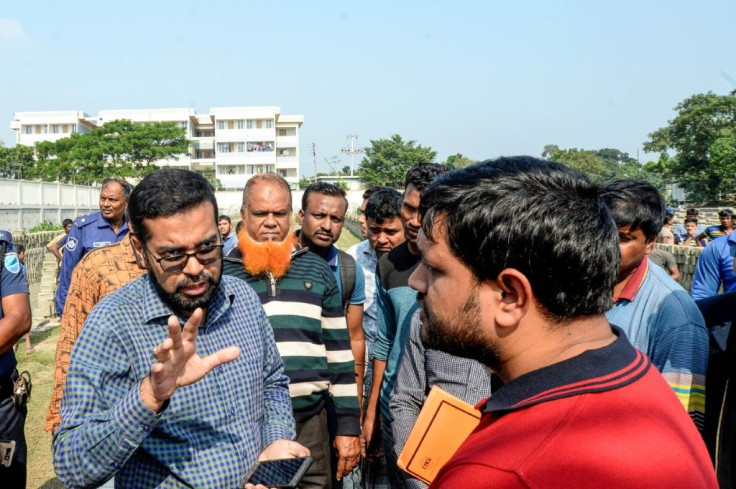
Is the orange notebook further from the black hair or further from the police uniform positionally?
the police uniform

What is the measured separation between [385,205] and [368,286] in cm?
79

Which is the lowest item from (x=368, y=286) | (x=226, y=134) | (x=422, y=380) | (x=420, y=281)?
(x=368, y=286)

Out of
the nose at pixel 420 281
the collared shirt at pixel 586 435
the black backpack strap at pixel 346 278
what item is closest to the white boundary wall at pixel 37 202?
the black backpack strap at pixel 346 278

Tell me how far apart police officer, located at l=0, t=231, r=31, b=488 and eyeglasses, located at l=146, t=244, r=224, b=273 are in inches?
56.1

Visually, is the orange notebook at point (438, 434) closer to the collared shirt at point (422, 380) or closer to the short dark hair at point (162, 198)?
the collared shirt at point (422, 380)

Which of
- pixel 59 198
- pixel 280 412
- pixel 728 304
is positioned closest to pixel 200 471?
pixel 280 412

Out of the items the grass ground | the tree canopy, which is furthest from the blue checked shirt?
the tree canopy

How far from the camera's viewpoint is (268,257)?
3.44 meters

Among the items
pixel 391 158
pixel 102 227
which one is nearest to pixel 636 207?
pixel 102 227

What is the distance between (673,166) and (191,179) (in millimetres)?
44844

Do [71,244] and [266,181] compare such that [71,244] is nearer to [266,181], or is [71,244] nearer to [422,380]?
[266,181]

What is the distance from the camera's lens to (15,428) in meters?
3.32

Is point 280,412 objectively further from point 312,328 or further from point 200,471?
point 312,328

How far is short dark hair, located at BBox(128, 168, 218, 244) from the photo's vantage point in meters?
2.27
